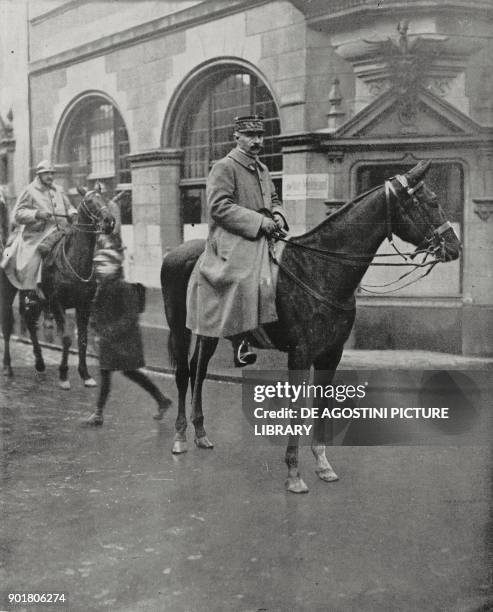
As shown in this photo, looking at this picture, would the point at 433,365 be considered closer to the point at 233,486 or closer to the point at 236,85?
the point at 233,486

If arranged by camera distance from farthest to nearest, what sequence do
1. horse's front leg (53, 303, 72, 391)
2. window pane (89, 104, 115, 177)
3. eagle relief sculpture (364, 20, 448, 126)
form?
window pane (89, 104, 115, 177) → eagle relief sculpture (364, 20, 448, 126) → horse's front leg (53, 303, 72, 391)

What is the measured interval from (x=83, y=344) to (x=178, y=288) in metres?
3.09

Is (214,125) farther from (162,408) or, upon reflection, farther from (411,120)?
(162,408)

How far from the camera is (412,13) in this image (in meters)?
9.32

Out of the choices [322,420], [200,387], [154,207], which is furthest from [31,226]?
[322,420]

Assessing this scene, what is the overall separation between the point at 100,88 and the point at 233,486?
10.8m

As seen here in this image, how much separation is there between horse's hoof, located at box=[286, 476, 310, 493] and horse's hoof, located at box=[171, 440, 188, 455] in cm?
128

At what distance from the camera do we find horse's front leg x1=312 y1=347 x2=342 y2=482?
573 cm

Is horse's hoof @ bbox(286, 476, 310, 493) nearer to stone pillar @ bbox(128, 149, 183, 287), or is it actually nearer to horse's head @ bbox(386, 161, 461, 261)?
horse's head @ bbox(386, 161, 461, 261)

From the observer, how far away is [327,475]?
5715mm

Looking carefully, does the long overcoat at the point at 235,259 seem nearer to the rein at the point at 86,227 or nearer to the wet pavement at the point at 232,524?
the wet pavement at the point at 232,524

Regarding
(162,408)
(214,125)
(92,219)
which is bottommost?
(162,408)

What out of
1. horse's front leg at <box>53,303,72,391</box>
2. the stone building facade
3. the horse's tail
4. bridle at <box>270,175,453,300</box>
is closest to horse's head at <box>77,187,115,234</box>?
horse's front leg at <box>53,303,72,391</box>

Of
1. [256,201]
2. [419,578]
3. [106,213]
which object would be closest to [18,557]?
[419,578]
